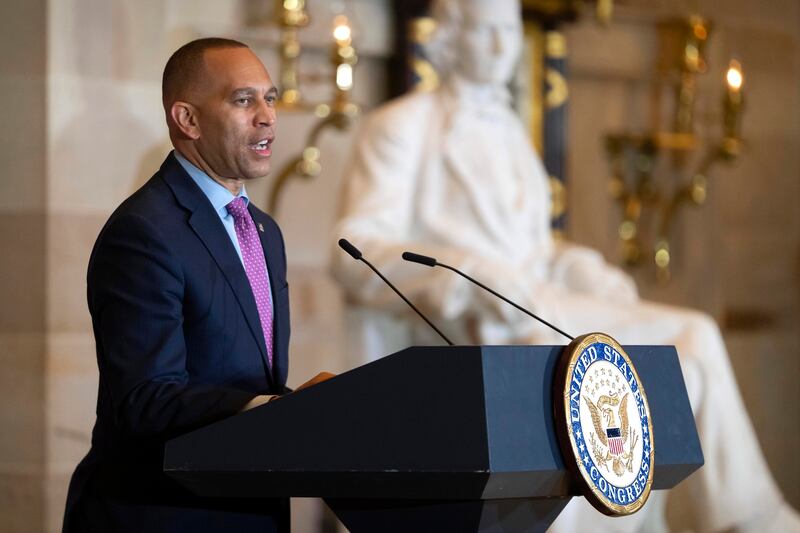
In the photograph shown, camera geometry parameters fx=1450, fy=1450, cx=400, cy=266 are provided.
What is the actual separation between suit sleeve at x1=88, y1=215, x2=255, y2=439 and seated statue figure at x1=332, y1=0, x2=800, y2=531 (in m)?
2.31

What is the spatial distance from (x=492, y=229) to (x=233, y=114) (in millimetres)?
2561

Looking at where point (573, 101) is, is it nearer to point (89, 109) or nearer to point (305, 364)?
point (305, 364)

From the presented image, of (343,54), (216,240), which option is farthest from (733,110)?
(216,240)

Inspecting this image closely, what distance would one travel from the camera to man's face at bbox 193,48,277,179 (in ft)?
7.65

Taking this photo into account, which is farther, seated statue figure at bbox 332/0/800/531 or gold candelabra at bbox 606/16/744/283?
gold candelabra at bbox 606/16/744/283

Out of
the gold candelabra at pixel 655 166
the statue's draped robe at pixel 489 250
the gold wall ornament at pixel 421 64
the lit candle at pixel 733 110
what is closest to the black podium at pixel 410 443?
the statue's draped robe at pixel 489 250

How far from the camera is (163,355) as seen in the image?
215cm

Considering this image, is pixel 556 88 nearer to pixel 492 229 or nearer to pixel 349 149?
pixel 349 149

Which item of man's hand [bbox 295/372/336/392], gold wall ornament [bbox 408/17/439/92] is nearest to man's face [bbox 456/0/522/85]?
gold wall ornament [bbox 408/17/439/92]

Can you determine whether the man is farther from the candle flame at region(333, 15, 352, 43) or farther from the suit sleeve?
the candle flame at region(333, 15, 352, 43)

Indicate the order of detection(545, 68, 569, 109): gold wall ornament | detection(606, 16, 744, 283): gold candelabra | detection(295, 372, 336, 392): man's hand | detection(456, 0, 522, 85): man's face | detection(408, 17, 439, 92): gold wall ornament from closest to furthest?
detection(295, 372, 336, 392): man's hand
detection(456, 0, 522, 85): man's face
detection(408, 17, 439, 92): gold wall ornament
detection(545, 68, 569, 109): gold wall ornament
detection(606, 16, 744, 283): gold candelabra

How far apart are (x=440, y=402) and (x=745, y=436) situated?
119 inches

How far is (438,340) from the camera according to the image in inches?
183

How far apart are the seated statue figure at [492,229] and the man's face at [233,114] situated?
2160mm
